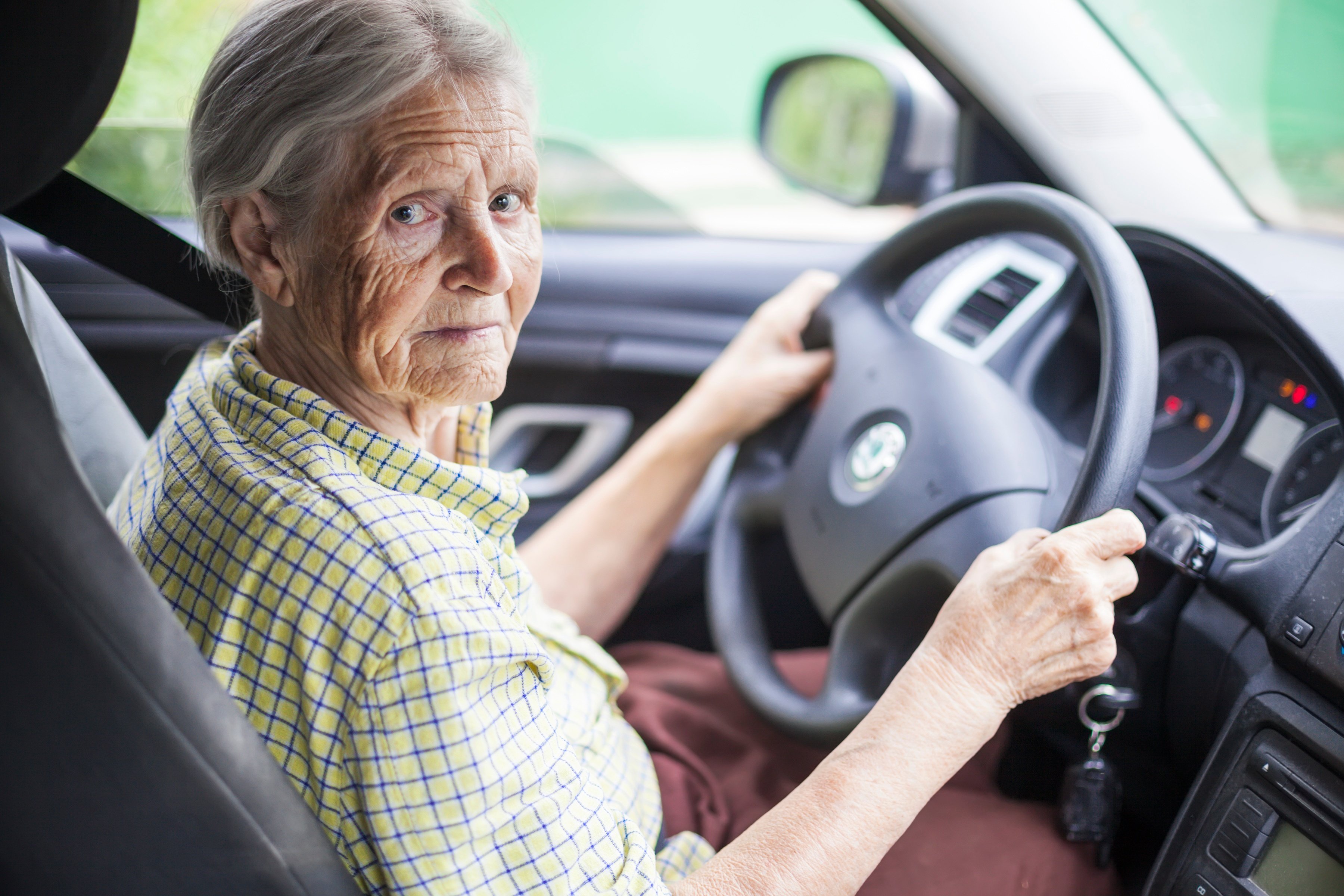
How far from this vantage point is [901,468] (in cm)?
130

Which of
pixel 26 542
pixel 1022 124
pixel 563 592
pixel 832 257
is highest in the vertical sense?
pixel 1022 124

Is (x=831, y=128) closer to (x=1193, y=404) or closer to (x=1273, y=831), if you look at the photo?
(x=1193, y=404)

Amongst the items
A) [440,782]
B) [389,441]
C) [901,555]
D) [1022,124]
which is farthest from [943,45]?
[440,782]

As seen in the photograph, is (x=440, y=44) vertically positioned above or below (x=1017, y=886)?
above

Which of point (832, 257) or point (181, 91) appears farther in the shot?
point (832, 257)

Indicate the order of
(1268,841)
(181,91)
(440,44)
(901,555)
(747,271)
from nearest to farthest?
(440,44) → (1268,841) → (181,91) → (901,555) → (747,271)

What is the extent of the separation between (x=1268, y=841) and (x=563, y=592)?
2.93 ft

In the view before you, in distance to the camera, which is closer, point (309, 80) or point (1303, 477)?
point (309, 80)

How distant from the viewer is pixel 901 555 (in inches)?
49.4

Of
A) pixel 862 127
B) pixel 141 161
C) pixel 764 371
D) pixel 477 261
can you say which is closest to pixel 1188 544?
pixel 764 371

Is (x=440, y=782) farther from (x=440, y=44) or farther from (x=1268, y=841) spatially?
(x=1268, y=841)

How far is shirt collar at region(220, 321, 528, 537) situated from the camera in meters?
0.92

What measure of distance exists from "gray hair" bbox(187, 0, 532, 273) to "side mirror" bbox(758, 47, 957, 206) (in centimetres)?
102

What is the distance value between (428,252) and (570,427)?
3.96ft
